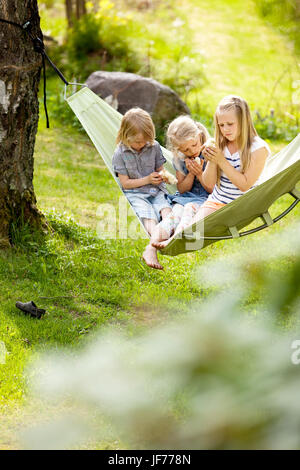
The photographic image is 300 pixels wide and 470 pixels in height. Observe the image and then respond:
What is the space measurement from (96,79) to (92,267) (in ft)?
8.70

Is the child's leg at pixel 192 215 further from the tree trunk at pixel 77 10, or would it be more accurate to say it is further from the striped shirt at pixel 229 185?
the tree trunk at pixel 77 10

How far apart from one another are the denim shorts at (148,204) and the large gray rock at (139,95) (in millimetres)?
2364

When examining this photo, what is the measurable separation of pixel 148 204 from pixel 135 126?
345 millimetres

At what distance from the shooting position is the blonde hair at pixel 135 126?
2.44m

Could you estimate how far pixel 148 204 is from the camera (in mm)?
2414

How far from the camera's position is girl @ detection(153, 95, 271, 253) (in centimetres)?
204

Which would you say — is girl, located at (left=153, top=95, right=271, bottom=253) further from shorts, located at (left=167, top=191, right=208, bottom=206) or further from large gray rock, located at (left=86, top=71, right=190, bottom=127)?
large gray rock, located at (left=86, top=71, right=190, bottom=127)

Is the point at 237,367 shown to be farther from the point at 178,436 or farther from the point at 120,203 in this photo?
the point at 120,203

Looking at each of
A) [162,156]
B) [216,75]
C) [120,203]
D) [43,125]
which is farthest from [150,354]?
[216,75]

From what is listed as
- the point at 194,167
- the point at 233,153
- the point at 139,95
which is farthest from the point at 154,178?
the point at 139,95

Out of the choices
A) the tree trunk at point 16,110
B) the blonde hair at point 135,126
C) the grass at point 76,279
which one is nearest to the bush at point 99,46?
the grass at point 76,279

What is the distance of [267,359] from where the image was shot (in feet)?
1.67

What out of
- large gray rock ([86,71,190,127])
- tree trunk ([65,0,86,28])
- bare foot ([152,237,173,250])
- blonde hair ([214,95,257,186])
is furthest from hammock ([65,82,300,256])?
tree trunk ([65,0,86,28])

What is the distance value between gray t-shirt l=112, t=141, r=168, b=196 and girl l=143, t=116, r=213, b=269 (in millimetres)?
95
